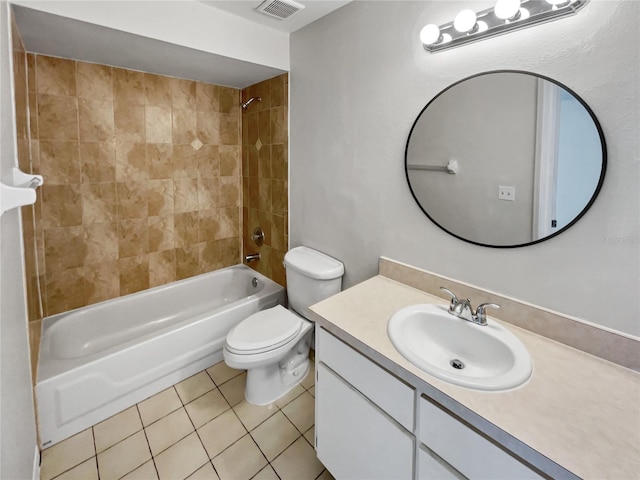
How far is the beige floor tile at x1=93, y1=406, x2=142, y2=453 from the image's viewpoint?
159 centimetres

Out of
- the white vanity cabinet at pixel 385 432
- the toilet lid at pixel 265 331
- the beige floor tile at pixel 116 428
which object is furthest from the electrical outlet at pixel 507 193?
the beige floor tile at pixel 116 428

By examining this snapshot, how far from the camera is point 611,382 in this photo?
91 centimetres

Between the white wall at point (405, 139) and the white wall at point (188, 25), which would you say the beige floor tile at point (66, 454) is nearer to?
the white wall at point (405, 139)

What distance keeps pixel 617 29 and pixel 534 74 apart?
0.22 meters

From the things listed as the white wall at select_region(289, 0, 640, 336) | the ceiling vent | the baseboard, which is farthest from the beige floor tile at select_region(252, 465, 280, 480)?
the ceiling vent

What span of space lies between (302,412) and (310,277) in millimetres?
800

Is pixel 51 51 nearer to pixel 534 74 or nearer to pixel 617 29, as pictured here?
pixel 534 74

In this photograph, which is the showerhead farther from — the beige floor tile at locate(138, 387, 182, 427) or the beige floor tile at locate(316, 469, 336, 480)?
the beige floor tile at locate(316, 469, 336, 480)

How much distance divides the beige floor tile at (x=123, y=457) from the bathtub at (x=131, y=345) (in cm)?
25

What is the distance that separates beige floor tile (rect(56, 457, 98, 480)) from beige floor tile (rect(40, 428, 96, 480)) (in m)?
0.03

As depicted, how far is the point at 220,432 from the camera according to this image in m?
1.66

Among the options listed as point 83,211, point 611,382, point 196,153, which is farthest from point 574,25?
point 83,211

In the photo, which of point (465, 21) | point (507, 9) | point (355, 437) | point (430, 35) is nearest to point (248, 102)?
point (430, 35)

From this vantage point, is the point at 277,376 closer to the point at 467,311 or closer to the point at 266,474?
the point at 266,474
